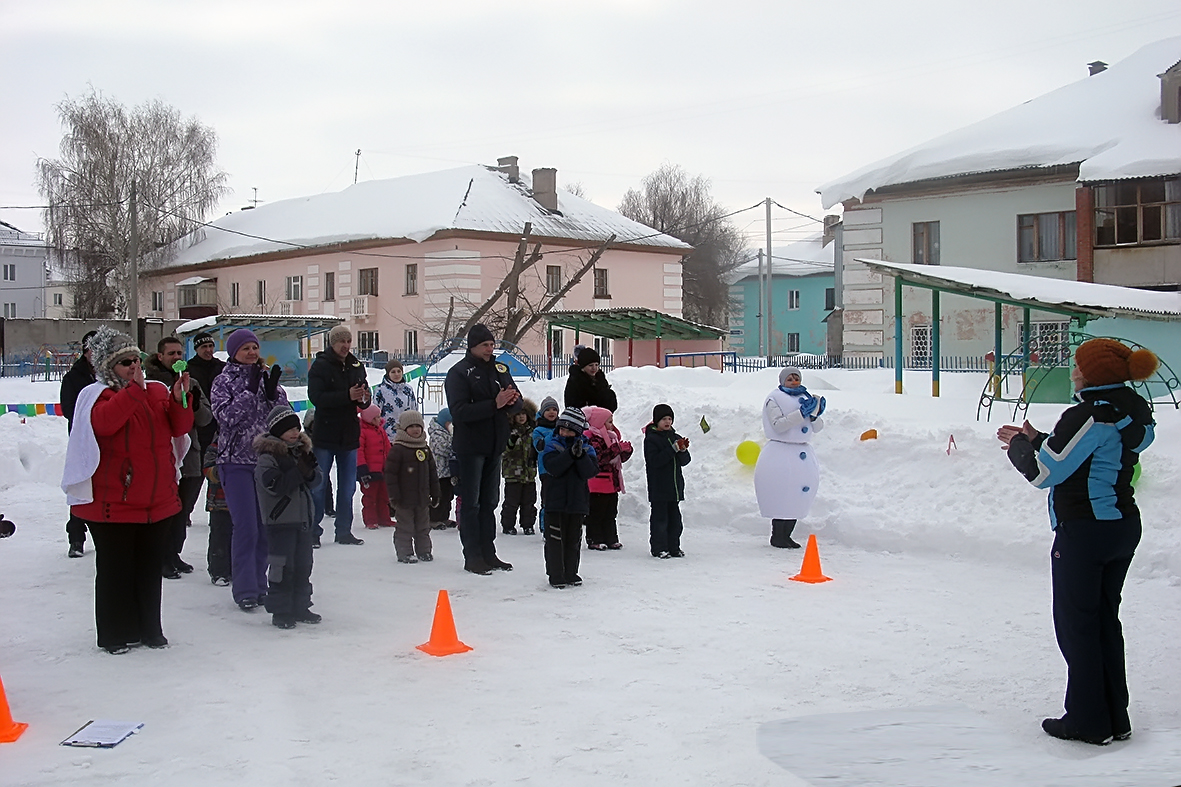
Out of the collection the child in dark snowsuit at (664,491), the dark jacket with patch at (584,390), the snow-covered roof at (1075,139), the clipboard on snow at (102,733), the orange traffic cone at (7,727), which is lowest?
the clipboard on snow at (102,733)

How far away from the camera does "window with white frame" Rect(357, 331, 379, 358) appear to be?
146 ft

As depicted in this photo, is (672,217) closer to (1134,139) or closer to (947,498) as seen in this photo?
(1134,139)

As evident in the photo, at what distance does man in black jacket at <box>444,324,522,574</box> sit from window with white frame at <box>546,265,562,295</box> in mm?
35508

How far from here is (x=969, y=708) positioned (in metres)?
5.45

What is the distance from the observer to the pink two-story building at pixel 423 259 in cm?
4191

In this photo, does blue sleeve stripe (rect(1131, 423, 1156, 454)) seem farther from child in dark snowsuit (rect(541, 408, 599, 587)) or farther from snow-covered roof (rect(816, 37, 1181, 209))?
snow-covered roof (rect(816, 37, 1181, 209))

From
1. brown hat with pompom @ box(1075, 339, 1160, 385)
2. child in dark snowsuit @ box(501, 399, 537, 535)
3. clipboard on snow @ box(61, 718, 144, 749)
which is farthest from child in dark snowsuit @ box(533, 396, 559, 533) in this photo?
brown hat with pompom @ box(1075, 339, 1160, 385)

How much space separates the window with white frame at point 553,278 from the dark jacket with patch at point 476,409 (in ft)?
117

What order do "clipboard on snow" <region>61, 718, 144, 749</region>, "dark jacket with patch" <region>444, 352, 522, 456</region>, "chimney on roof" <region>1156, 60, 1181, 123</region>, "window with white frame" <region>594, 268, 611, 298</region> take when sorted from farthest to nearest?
"window with white frame" <region>594, 268, 611, 298</region>, "chimney on roof" <region>1156, 60, 1181, 123</region>, "dark jacket with patch" <region>444, 352, 522, 456</region>, "clipboard on snow" <region>61, 718, 144, 749</region>

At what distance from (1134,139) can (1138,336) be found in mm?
12822

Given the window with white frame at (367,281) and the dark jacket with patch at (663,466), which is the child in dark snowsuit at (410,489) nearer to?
the dark jacket with patch at (663,466)

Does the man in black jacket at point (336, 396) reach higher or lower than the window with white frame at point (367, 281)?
lower

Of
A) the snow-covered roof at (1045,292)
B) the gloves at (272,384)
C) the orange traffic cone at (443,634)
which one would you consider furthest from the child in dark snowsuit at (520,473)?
the snow-covered roof at (1045,292)

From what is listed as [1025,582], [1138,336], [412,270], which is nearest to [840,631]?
[1025,582]
